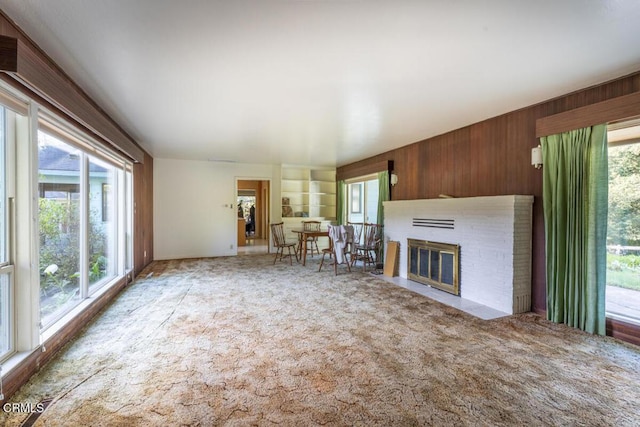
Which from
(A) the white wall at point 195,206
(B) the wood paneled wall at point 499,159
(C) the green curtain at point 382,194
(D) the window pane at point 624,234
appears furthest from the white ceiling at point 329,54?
(A) the white wall at point 195,206

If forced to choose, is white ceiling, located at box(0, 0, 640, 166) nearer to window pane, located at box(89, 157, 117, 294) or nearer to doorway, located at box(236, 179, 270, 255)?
window pane, located at box(89, 157, 117, 294)

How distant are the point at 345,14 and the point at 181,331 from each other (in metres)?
2.89

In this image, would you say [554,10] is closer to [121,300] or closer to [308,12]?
[308,12]

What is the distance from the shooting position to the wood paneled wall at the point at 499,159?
9.82 ft

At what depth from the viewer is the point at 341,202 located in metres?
7.75

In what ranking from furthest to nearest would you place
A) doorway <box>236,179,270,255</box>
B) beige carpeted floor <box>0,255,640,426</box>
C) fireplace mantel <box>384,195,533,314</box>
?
doorway <box>236,179,270,255</box>
fireplace mantel <box>384,195,533,314</box>
beige carpeted floor <box>0,255,640,426</box>

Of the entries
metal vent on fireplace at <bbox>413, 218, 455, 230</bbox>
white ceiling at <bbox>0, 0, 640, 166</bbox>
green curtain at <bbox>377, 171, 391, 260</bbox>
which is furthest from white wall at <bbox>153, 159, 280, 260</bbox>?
metal vent on fireplace at <bbox>413, 218, 455, 230</bbox>

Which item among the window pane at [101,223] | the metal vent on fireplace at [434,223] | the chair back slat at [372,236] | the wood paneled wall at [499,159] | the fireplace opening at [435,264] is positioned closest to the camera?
the wood paneled wall at [499,159]

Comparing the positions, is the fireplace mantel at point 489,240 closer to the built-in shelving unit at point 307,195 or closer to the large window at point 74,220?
the built-in shelving unit at point 307,195

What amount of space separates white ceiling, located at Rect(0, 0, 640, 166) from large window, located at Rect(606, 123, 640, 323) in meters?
0.67

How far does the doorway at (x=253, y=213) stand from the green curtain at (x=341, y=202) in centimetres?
264

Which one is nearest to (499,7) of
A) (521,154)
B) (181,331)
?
(521,154)

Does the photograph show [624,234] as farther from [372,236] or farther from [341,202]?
[341,202]

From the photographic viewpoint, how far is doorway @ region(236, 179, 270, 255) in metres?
9.53
